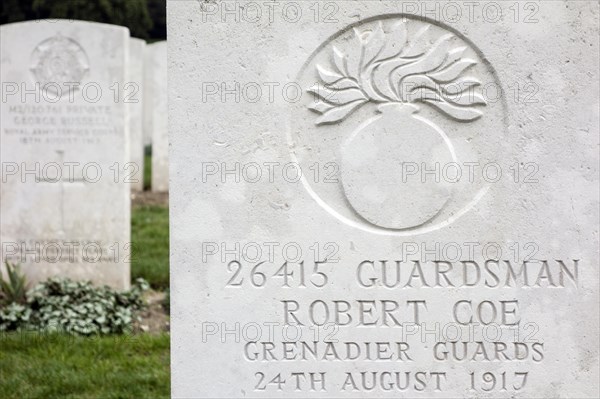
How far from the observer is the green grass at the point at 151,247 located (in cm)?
730

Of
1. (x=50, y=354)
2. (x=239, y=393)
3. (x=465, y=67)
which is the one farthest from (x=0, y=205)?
(x=465, y=67)

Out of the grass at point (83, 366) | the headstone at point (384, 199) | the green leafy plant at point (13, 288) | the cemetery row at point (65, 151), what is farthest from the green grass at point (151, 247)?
the headstone at point (384, 199)

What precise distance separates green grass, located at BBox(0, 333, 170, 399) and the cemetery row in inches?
50.9

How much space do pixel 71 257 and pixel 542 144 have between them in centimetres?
463

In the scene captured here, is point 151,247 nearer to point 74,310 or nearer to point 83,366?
point 74,310

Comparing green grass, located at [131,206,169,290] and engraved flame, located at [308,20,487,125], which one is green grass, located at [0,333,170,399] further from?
engraved flame, located at [308,20,487,125]

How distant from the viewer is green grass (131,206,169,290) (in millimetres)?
7301

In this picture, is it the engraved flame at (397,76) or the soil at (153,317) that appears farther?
the soil at (153,317)

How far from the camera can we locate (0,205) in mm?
6805

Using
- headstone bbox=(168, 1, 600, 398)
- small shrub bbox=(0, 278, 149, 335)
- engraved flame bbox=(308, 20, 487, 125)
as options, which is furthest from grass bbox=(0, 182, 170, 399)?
engraved flame bbox=(308, 20, 487, 125)

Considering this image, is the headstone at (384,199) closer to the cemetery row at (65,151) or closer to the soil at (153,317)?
the soil at (153,317)

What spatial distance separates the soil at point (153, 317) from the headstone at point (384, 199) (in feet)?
9.98

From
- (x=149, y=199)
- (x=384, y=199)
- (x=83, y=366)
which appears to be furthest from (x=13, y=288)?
(x=149, y=199)

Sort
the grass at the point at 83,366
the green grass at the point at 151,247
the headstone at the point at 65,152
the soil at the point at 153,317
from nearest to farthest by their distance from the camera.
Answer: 1. the grass at the point at 83,366
2. the soil at the point at 153,317
3. the headstone at the point at 65,152
4. the green grass at the point at 151,247
